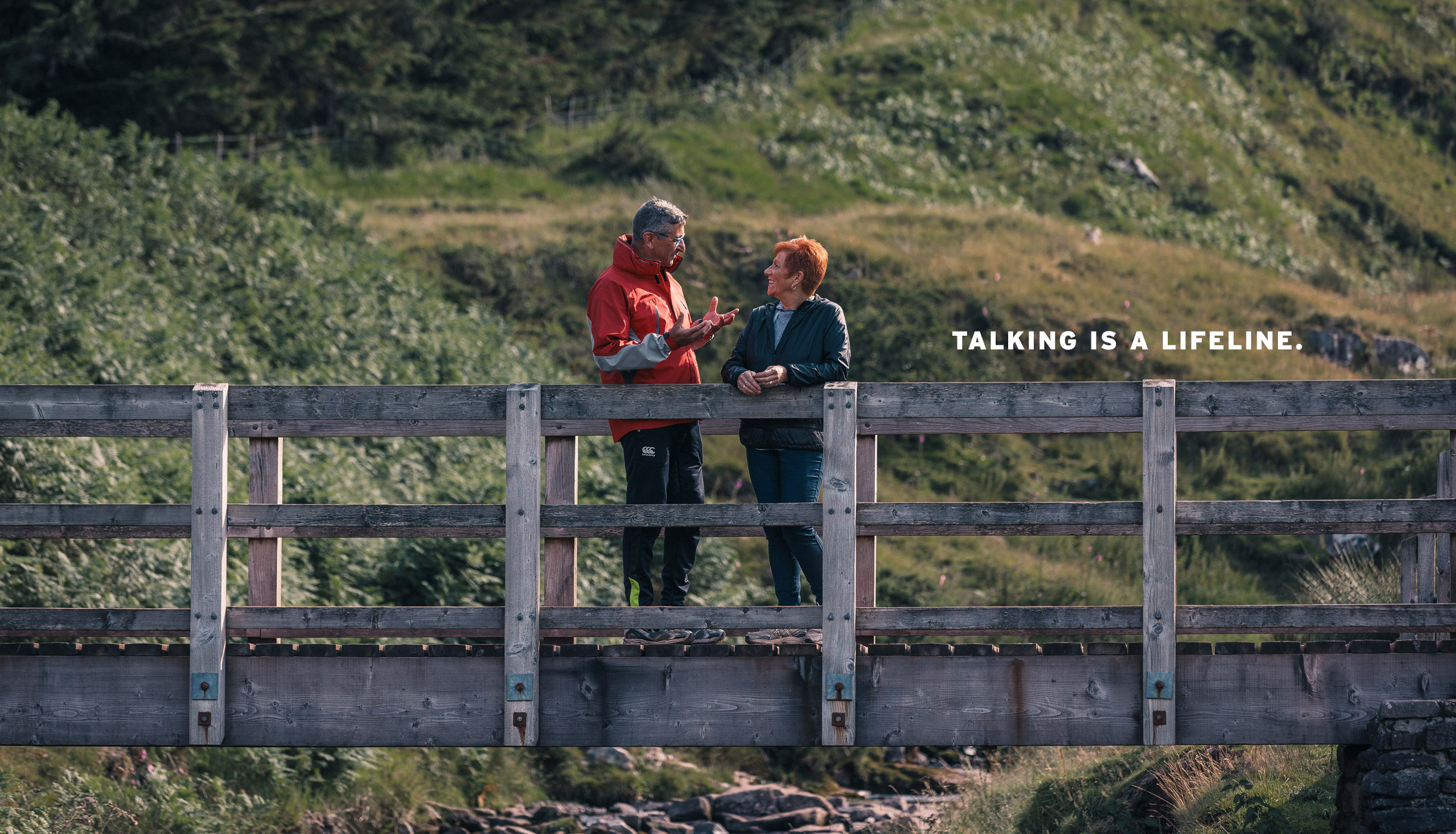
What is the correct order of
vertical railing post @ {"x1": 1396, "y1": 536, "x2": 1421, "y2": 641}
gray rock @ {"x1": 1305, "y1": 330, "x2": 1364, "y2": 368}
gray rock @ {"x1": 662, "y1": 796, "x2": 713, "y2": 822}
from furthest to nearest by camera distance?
gray rock @ {"x1": 1305, "y1": 330, "x2": 1364, "y2": 368} < gray rock @ {"x1": 662, "y1": 796, "x2": 713, "y2": 822} < vertical railing post @ {"x1": 1396, "y1": 536, "x2": 1421, "y2": 641}

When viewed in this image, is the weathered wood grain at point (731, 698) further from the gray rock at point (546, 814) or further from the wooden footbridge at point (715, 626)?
the gray rock at point (546, 814)

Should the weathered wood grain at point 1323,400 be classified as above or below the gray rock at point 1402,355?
below

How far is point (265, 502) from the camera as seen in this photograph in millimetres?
6465

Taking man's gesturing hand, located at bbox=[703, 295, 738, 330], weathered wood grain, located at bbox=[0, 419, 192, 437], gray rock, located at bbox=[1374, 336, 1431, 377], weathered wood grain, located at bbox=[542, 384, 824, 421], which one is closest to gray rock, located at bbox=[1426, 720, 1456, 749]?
weathered wood grain, located at bbox=[542, 384, 824, 421]

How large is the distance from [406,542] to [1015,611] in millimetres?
8268

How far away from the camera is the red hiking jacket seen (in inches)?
247

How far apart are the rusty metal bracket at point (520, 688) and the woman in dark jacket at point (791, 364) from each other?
1.14 meters

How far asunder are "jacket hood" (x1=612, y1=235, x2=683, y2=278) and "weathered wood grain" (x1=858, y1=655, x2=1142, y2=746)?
214cm

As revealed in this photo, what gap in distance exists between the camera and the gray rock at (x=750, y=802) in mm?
11633

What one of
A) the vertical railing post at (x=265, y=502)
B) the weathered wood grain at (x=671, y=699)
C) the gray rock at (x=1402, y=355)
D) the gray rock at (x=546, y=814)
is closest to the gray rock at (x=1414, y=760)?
the weathered wood grain at (x=671, y=699)

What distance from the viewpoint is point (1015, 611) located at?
599 cm

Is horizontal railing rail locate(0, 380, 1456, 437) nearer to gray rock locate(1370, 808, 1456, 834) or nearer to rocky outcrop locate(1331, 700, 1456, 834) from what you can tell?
rocky outcrop locate(1331, 700, 1456, 834)

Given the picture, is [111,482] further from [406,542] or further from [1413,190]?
[1413,190]

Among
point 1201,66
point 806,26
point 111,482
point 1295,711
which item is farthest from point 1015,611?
point 1201,66
